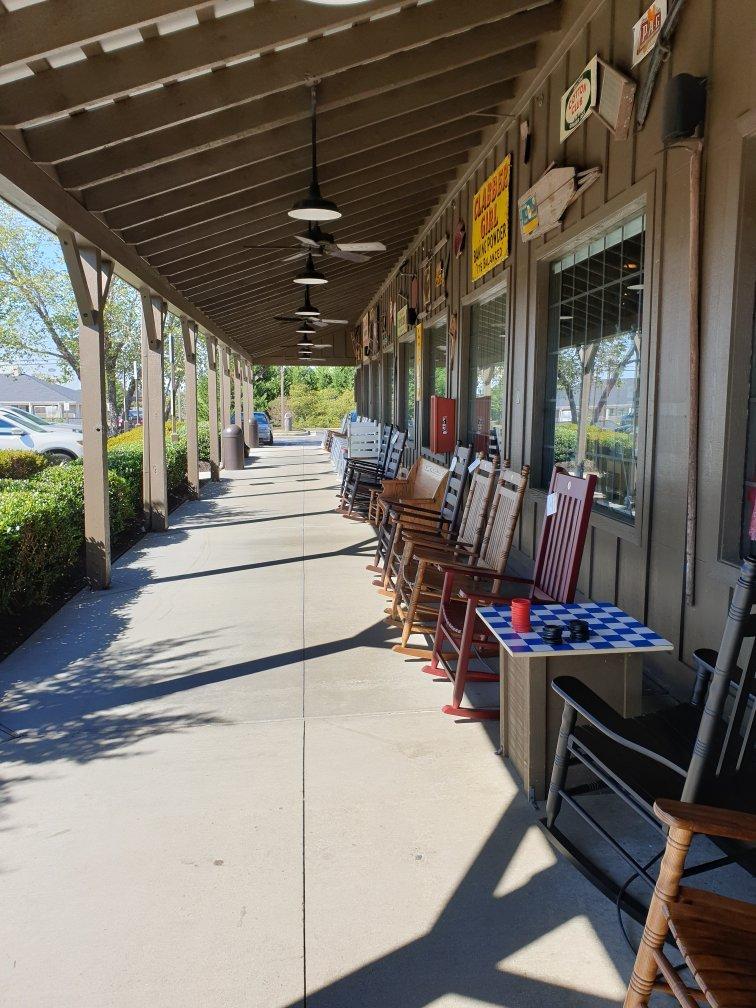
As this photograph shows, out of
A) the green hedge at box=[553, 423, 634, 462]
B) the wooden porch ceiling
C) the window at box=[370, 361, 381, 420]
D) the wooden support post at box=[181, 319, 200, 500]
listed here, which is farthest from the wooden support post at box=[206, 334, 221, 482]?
the green hedge at box=[553, 423, 634, 462]

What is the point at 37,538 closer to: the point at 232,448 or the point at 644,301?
the point at 644,301

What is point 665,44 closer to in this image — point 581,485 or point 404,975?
point 581,485

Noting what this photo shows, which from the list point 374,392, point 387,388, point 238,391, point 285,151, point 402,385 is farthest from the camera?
point 238,391

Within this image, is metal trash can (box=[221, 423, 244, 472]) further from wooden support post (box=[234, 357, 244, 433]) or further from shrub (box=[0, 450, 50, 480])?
wooden support post (box=[234, 357, 244, 433])

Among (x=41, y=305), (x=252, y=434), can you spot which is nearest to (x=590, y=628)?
(x=252, y=434)

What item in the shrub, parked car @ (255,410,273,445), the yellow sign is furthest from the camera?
parked car @ (255,410,273,445)

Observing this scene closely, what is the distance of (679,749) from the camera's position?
183 cm

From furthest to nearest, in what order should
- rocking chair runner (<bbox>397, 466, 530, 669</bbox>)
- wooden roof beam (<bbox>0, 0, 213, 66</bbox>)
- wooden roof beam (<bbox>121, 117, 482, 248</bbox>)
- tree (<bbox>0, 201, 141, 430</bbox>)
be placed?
1. tree (<bbox>0, 201, 141, 430</bbox>)
2. wooden roof beam (<bbox>121, 117, 482, 248</bbox>)
3. rocking chair runner (<bbox>397, 466, 530, 669</bbox>)
4. wooden roof beam (<bbox>0, 0, 213, 66</bbox>)

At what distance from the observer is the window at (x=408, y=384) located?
978 centimetres

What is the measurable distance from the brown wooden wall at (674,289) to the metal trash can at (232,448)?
1032 centimetres

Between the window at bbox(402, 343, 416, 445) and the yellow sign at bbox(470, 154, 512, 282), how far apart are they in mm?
3904

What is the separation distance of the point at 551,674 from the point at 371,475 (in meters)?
6.51

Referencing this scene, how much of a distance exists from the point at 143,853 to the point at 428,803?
0.86 m

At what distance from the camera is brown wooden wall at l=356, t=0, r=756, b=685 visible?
7.88ft
